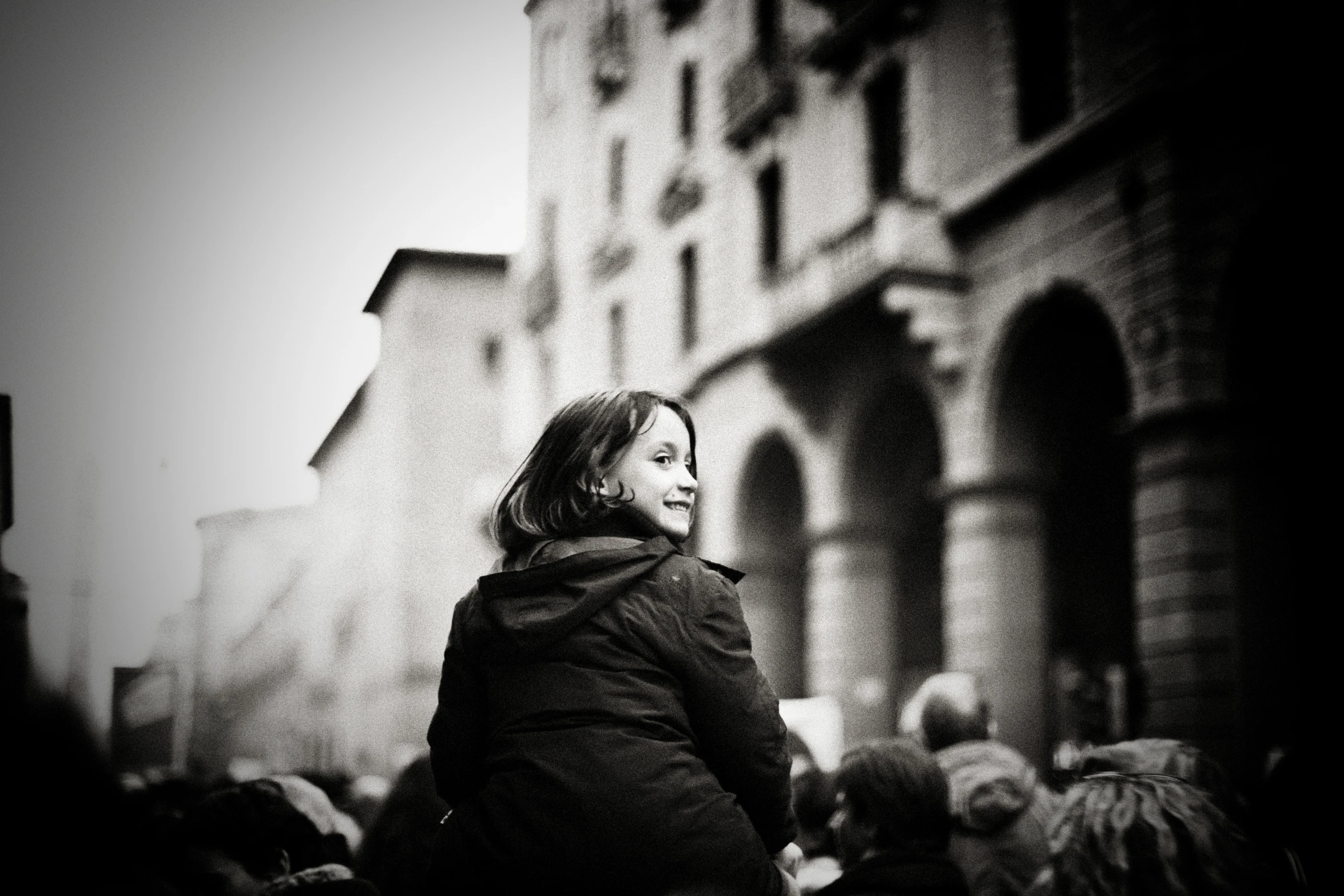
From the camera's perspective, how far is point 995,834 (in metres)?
3.40

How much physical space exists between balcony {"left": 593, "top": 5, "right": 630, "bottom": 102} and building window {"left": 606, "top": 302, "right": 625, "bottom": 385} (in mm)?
1722

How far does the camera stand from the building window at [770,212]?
12734 millimetres

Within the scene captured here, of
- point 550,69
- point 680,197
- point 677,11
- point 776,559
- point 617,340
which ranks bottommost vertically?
point 776,559

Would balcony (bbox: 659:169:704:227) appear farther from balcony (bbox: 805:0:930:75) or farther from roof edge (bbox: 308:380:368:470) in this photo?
roof edge (bbox: 308:380:368:470)

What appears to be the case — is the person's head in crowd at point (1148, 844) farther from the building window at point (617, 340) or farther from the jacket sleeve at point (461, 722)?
the building window at point (617, 340)

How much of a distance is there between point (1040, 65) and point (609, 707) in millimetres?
8678

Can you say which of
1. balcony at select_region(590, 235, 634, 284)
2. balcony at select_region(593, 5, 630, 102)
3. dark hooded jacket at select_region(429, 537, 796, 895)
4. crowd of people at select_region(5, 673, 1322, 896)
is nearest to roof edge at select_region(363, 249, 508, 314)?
balcony at select_region(593, 5, 630, 102)

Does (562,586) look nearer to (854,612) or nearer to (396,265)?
(396,265)

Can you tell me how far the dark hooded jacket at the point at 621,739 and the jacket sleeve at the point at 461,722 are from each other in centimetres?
4

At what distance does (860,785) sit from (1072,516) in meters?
9.55

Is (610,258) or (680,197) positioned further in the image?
(680,197)

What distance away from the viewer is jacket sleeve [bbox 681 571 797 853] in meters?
1.77

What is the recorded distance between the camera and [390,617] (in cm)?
1055

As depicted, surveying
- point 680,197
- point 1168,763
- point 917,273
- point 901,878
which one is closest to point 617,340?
point 680,197
